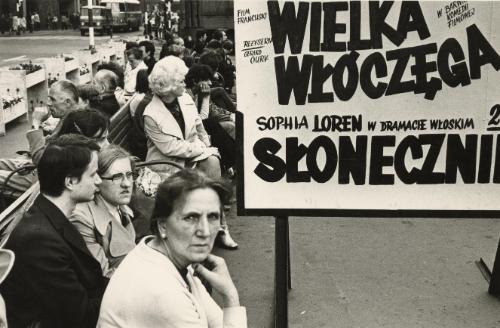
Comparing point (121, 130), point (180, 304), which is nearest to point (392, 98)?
point (180, 304)

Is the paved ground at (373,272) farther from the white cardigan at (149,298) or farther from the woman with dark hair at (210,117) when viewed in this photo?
the white cardigan at (149,298)

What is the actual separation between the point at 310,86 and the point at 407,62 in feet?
1.53

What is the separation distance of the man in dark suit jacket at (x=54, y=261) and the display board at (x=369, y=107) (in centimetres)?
82

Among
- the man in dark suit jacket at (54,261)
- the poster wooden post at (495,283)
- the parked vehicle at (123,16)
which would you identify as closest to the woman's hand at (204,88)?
the poster wooden post at (495,283)

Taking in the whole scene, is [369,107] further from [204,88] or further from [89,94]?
[204,88]

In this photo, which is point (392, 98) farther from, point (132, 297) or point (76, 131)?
point (76, 131)

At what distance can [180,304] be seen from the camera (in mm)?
2469

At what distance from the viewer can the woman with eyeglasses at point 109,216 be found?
11.5ft

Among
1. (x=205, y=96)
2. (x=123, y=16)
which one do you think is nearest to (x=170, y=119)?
(x=205, y=96)

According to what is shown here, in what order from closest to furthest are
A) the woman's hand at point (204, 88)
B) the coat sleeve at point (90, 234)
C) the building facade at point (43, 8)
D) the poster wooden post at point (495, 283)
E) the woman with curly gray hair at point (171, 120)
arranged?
1. the coat sleeve at point (90, 234)
2. the poster wooden post at point (495, 283)
3. the woman with curly gray hair at point (171, 120)
4. the woman's hand at point (204, 88)
5. the building facade at point (43, 8)

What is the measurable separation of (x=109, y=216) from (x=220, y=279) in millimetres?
1071

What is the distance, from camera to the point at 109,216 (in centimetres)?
371

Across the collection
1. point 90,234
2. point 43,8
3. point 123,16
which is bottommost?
point 90,234

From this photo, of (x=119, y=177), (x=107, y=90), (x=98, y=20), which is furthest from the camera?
(x=98, y=20)
